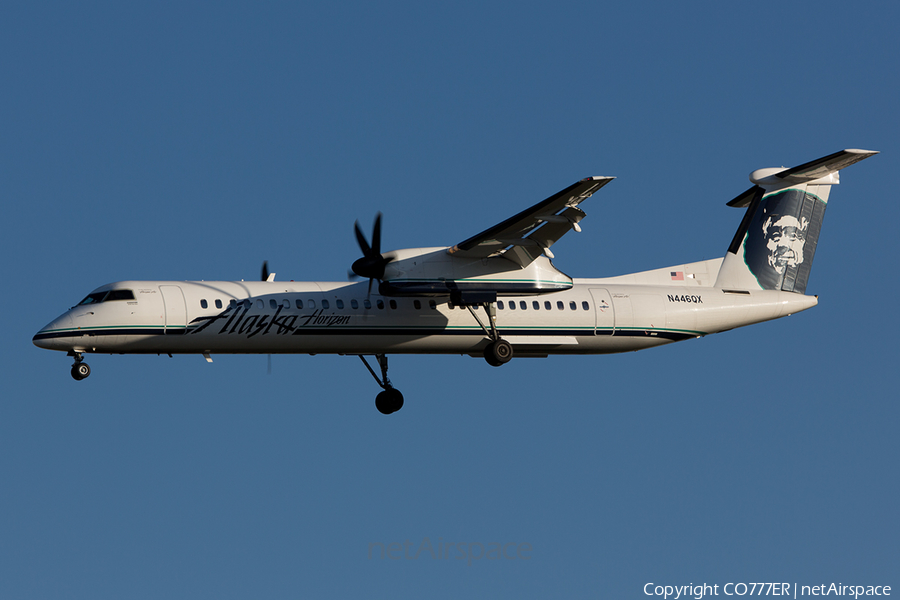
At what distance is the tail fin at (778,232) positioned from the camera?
2580 centimetres

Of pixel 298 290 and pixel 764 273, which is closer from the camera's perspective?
pixel 298 290

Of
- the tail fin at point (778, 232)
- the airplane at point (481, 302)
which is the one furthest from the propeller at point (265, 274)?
the tail fin at point (778, 232)

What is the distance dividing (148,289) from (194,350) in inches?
63.5

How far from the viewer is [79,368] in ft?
70.1

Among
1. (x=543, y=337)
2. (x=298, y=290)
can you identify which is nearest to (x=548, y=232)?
(x=543, y=337)

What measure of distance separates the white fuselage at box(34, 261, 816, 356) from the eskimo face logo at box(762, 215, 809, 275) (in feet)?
2.93

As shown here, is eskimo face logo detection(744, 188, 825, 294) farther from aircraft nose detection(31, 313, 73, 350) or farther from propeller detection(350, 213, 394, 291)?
aircraft nose detection(31, 313, 73, 350)

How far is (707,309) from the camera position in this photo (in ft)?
82.2

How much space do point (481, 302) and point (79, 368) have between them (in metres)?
8.55

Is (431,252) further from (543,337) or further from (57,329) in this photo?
(57,329)

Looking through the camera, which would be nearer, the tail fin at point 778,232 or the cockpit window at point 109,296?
the cockpit window at point 109,296

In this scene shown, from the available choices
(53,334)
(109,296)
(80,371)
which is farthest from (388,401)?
(53,334)

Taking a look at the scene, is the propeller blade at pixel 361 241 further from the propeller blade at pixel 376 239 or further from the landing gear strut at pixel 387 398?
the landing gear strut at pixel 387 398

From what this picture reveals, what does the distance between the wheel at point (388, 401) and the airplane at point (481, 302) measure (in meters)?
0.02
